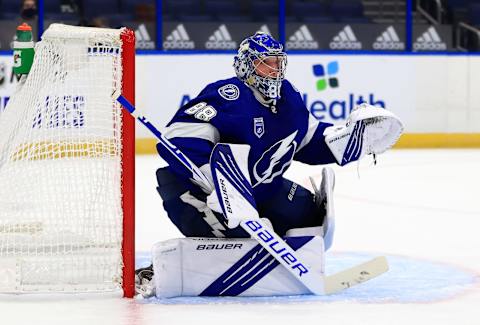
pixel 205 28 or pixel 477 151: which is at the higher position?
pixel 205 28

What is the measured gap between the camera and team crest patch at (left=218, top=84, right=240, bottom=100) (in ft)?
11.7

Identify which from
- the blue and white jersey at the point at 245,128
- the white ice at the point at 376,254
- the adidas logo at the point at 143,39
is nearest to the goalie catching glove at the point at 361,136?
the blue and white jersey at the point at 245,128

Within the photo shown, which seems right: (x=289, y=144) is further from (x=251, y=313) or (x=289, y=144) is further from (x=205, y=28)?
(x=205, y=28)

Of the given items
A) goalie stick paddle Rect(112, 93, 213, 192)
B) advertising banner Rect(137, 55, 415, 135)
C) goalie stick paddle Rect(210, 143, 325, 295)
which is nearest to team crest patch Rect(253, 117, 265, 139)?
goalie stick paddle Rect(210, 143, 325, 295)

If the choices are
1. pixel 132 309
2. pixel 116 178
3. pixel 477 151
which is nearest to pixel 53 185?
pixel 116 178

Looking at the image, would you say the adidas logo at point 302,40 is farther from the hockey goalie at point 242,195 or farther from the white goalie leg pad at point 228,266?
the white goalie leg pad at point 228,266

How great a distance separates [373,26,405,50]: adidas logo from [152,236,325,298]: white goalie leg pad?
6.05m

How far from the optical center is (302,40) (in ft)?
30.3

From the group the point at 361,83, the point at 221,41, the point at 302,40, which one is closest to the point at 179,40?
the point at 221,41

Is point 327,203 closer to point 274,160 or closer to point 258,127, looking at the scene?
point 274,160

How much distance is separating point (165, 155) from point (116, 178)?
181 mm

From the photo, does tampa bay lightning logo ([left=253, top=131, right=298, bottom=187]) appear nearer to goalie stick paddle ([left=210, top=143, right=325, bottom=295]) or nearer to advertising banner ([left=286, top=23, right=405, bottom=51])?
goalie stick paddle ([left=210, top=143, right=325, bottom=295])

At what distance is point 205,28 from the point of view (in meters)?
9.14

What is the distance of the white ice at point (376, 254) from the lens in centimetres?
323
